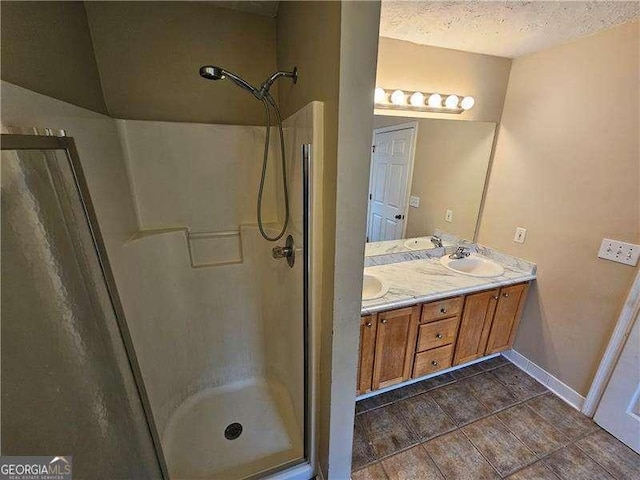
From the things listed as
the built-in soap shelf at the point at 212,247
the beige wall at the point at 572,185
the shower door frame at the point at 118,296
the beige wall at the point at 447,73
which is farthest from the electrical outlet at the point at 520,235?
the built-in soap shelf at the point at 212,247

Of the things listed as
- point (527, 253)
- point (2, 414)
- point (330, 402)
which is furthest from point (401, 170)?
point (2, 414)

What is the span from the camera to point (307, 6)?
914mm

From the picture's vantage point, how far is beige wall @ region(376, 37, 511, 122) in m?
1.61

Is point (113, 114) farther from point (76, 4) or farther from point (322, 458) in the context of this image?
point (322, 458)

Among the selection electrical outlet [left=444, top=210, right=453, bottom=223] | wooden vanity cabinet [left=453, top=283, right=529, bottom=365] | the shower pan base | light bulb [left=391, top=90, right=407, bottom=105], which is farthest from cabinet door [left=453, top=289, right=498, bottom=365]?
light bulb [left=391, top=90, right=407, bottom=105]

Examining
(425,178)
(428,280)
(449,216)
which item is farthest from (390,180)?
(428,280)

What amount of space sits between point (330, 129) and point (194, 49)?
1061 millimetres

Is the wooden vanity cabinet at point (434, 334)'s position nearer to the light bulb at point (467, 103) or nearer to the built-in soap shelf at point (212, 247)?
the built-in soap shelf at point (212, 247)

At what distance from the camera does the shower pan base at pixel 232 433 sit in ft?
4.18

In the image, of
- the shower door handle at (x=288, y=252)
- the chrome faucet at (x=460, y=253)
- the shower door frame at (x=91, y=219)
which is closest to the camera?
the shower door frame at (x=91, y=219)

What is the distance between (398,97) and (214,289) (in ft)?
5.46

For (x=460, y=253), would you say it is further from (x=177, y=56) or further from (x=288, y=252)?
(x=177, y=56)

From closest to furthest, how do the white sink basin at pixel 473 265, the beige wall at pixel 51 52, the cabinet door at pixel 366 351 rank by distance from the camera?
the beige wall at pixel 51 52
the cabinet door at pixel 366 351
the white sink basin at pixel 473 265

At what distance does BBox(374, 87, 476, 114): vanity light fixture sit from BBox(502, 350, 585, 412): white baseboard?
6.38ft
